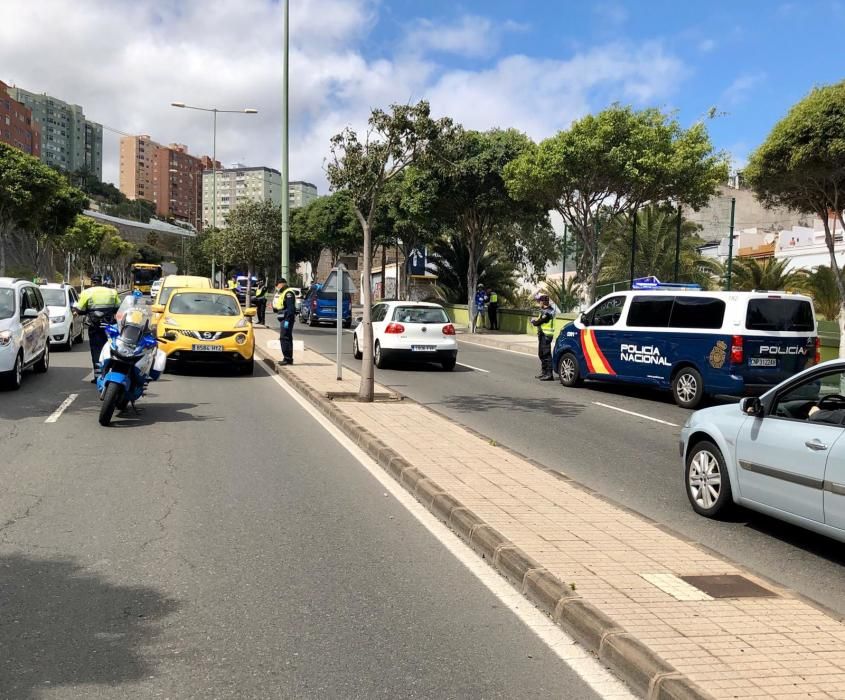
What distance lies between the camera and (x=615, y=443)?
32.9 feet

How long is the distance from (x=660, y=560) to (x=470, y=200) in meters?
28.1

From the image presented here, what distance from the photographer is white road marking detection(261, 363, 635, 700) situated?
11.9 ft

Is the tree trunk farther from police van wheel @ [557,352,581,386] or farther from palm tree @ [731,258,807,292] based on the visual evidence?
palm tree @ [731,258,807,292]

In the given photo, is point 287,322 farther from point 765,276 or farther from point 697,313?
point 765,276

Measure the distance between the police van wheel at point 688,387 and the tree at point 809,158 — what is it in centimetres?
274

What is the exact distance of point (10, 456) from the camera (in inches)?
318

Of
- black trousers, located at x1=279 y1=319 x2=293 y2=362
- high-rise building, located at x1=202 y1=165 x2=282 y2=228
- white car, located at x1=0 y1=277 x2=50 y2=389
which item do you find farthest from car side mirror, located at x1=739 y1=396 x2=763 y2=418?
high-rise building, located at x1=202 y1=165 x2=282 y2=228

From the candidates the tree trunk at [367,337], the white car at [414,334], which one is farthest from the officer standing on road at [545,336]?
the tree trunk at [367,337]

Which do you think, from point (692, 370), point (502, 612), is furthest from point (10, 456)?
point (692, 370)

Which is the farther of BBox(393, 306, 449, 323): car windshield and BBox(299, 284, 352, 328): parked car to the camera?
BBox(299, 284, 352, 328): parked car

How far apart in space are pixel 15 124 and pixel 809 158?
127 metres

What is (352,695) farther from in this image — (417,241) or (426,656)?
(417,241)

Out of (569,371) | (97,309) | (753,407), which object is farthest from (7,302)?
(753,407)

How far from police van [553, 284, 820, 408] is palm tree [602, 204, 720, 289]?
1595 centimetres
